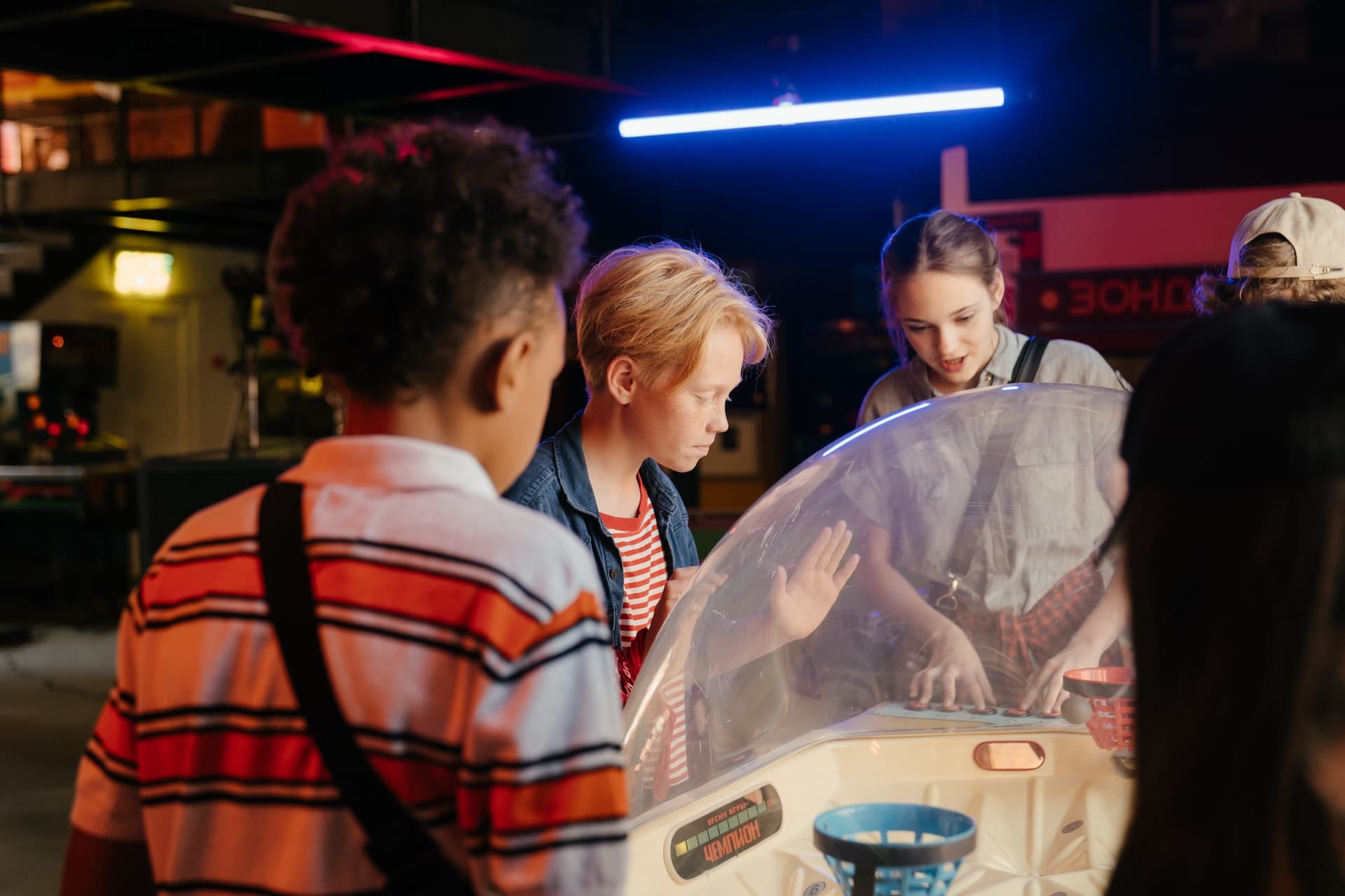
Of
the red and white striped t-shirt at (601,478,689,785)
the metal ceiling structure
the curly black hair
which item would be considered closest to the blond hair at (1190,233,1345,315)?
the red and white striped t-shirt at (601,478,689,785)

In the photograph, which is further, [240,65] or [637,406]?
[240,65]

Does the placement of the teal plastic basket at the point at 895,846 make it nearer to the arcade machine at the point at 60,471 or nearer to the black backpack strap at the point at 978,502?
the black backpack strap at the point at 978,502

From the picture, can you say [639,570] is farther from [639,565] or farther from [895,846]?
[895,846]

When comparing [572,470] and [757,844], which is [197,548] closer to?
[757,844]

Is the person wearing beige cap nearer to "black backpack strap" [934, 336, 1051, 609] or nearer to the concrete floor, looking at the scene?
"black backpack strap" [934, 336, 1051, 609]

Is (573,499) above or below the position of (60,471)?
above

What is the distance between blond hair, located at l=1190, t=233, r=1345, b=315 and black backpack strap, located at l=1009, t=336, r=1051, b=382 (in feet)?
0.86

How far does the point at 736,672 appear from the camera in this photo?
1346 mm

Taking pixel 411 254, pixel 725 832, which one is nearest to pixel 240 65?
pixel 725 832

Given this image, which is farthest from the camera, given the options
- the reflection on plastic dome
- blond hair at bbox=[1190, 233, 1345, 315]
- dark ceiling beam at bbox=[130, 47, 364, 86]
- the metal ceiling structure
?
dark ceiling beam at bbox=[130, 47, 364, 86]

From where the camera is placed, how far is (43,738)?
4.99 meters

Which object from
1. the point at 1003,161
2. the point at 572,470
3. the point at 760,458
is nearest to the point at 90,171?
the point at 760,458

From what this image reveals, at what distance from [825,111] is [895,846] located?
4446 millimetres

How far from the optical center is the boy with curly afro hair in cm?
66
